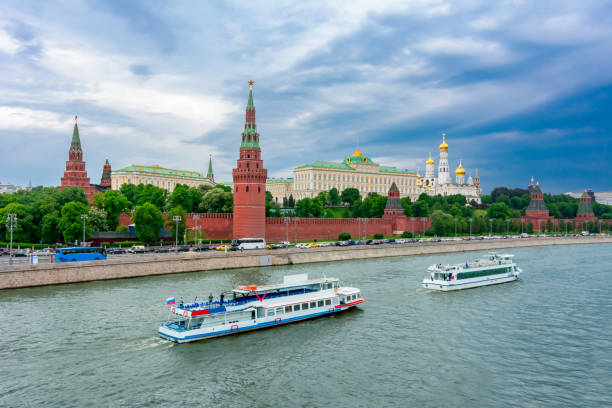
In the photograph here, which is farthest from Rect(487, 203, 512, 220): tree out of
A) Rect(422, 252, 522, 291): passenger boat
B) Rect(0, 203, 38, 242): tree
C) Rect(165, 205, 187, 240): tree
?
Rect(0, 203, 38, 242): tree

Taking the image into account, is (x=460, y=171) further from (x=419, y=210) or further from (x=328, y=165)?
(x=419, y=210)

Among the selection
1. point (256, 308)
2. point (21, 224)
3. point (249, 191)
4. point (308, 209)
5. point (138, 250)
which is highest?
point (249, 191)

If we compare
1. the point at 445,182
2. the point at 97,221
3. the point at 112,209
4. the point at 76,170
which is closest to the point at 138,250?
the point at 97,221

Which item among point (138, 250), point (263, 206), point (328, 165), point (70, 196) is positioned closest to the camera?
point (138, 250)

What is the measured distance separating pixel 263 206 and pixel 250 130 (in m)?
9.54

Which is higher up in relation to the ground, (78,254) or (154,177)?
(154,177)

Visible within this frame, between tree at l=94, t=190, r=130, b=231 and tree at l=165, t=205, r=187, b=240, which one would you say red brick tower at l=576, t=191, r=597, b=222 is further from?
tree at l=94, t=190, r=130, b=231

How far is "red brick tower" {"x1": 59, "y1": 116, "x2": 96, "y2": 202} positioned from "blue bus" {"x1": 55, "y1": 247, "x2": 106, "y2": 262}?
188 feet

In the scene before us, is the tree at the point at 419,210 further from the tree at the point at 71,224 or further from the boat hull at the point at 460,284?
the tree at the point at 71,224

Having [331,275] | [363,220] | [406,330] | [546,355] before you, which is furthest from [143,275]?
[363,220]

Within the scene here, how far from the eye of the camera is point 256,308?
26.4 metres

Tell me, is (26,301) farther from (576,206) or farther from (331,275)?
(576,206)

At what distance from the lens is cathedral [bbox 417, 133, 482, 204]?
168000 mm

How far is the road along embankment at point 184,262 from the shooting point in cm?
3431
